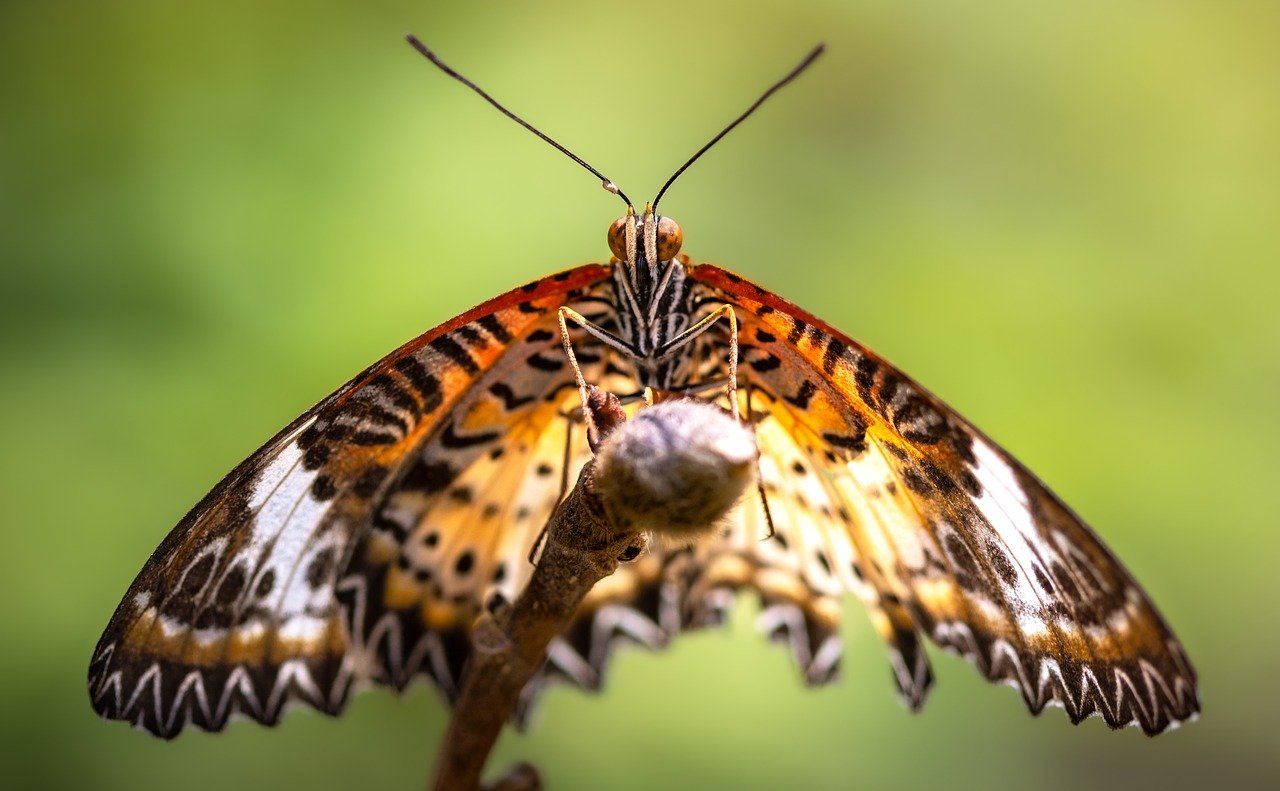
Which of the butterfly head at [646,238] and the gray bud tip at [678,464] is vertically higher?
the butterfly head at [646,238]

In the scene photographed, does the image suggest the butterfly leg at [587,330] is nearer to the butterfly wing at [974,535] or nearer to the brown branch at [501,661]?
the butterfly wing at [974,535]

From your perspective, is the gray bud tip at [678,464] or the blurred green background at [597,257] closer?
the gray bud tip at [678,464]

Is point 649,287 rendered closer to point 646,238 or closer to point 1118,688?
point 646,238

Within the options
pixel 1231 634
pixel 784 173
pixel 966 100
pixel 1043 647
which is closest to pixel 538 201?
pixel 784 173

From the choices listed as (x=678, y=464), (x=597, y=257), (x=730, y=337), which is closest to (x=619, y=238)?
(x=730, y=337)

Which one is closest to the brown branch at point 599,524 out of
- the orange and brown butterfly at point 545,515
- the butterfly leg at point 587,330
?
the butterfly leg at point 587,330

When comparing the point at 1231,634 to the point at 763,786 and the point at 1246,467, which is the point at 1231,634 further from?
the point at 763,786

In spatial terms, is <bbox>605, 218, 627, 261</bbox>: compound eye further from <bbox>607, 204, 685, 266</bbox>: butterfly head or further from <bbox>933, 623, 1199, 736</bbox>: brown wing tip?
<bbox>933, 623, 1199, 736</bbox>: brown wing tip
